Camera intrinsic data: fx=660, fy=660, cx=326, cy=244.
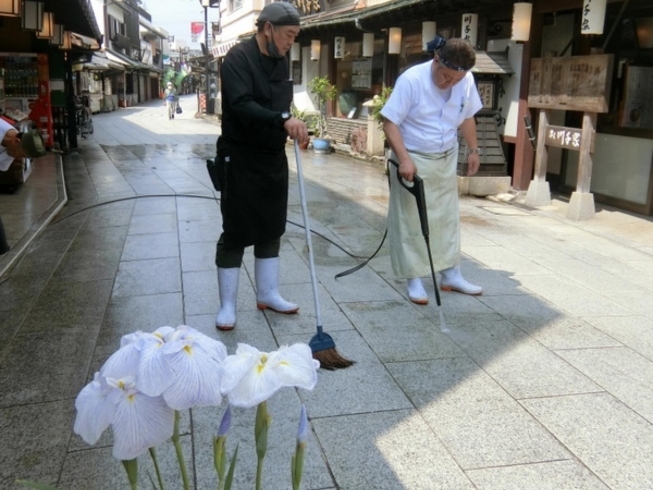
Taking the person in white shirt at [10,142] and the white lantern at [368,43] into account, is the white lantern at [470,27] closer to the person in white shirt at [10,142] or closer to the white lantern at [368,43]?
the white lantern at [368,43]

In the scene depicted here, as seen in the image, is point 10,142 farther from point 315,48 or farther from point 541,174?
point 315,48

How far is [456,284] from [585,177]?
4083 millimetres

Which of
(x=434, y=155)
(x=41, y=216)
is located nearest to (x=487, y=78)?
(x=434, y=155)

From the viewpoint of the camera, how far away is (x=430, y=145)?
4.81 metres

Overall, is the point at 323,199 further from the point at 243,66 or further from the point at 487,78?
the point at 243,66

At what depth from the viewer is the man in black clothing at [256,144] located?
3939mm

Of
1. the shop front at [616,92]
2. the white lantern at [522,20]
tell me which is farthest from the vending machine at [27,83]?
the shop front at [616,92]

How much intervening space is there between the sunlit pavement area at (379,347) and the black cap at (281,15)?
6.48 ft

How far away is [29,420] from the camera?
3254 mm

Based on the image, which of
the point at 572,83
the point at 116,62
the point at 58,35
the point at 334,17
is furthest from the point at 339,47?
the point at 116,62

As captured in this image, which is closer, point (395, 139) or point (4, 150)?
point (4, 150)

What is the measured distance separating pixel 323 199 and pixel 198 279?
4.61 metres

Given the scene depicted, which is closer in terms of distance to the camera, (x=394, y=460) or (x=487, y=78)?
(x=394, y=460)

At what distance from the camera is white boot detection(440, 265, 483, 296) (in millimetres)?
5285
